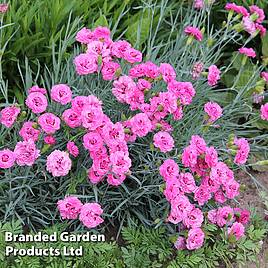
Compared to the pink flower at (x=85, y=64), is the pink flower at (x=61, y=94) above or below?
below

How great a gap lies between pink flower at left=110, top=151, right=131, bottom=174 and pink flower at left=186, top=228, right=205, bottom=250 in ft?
1.29

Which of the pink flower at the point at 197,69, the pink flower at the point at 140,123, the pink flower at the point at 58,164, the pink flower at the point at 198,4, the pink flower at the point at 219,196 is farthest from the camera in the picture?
the pink flower at the point at 198,4

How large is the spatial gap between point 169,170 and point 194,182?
0.12 m

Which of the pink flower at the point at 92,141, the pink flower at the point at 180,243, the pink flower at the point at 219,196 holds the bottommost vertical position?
the pink flower at the point at 180,243

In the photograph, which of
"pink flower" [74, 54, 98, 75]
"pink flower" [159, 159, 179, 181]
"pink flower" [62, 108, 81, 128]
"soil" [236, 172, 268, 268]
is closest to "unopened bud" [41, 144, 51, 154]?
"pink flower" [62, 108, 81, 128]

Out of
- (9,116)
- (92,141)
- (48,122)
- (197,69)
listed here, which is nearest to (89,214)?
(92,141)

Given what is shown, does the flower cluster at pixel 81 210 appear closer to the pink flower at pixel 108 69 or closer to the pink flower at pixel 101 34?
the pink flower at pixel 108 69

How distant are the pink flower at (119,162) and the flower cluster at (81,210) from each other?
0.18 meters

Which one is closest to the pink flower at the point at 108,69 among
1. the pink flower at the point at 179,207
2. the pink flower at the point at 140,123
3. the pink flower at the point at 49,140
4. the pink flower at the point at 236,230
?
the pink flower at the point at 140,123

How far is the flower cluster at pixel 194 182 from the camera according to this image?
243 centimetres

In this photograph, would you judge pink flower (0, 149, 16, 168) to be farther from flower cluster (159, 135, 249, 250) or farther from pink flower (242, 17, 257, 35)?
pink flower (242, 17, 257, 35)

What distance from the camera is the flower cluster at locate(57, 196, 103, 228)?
238 cm

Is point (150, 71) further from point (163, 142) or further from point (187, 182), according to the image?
point (187, 182)

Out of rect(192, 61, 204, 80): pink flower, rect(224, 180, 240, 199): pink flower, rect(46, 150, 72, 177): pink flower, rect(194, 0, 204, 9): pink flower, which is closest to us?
rect(46, 150, 72, 177): pink flower
